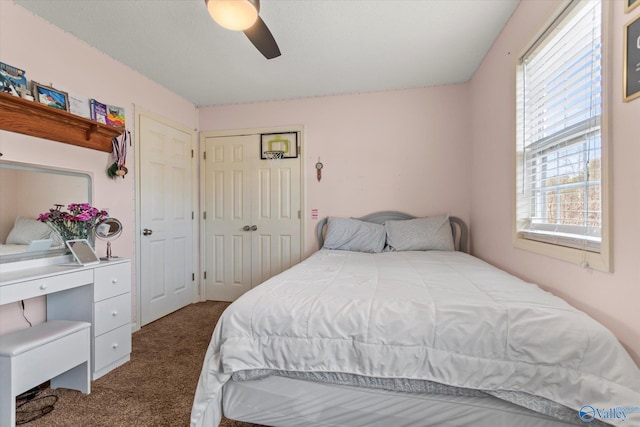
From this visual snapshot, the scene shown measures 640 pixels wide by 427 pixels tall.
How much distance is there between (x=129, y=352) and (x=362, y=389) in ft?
6.05

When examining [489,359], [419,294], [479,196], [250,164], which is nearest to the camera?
[489,359]

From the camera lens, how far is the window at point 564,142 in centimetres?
115

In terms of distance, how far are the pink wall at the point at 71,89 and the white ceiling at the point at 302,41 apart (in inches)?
3.8

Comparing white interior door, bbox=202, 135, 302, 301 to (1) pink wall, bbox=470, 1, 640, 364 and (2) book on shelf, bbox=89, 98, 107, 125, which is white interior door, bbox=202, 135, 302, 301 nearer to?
(2) book on shelf, bbox=89, 98, 107, 125

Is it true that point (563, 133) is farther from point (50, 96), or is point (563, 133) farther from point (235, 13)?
point (50, 96)

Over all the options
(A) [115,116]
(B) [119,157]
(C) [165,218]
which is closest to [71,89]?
(A) [115,116]

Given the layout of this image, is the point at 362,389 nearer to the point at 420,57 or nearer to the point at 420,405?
the point at 420,405

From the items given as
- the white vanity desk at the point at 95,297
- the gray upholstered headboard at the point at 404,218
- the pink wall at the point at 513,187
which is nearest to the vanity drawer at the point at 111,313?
the white vanity desk at the point at 95,297

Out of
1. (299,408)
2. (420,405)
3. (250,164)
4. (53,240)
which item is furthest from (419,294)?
(250,164)

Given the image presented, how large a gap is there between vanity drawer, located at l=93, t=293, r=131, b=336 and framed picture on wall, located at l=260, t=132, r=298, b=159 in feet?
6.60

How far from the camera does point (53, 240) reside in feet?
6.12

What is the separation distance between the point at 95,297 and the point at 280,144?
2255 millimetres

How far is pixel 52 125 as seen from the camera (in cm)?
185

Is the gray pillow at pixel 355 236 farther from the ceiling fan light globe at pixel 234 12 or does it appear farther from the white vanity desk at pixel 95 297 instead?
the ceiling fan light globe at pixel 234 12
